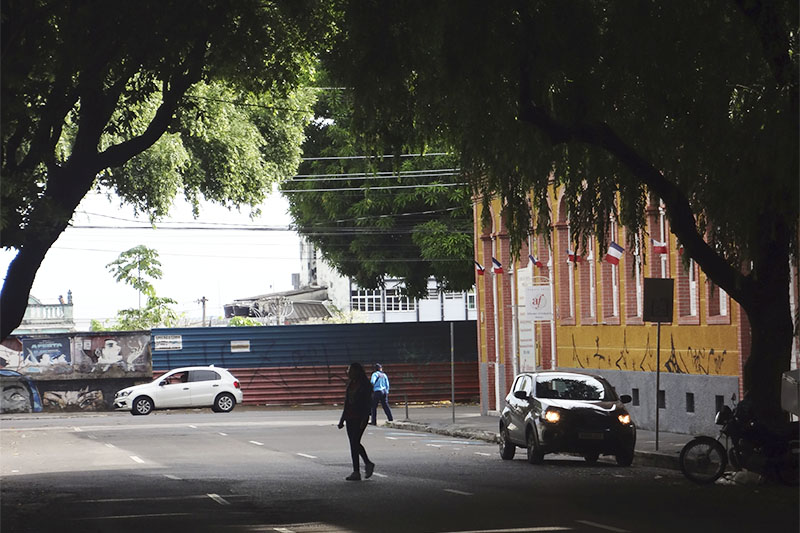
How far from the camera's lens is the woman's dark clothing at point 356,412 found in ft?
70.7

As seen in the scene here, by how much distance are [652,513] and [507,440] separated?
1047cm

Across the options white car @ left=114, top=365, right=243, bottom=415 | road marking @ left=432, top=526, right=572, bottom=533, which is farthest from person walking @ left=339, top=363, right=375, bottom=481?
white car @ left=114, top=365, right=243, bottom=415

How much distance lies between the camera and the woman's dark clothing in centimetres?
2156

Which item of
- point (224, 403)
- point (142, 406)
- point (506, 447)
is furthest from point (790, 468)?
point (142, 406)

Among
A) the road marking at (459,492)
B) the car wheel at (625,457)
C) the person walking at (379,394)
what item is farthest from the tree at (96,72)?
the person walking at (379,394)

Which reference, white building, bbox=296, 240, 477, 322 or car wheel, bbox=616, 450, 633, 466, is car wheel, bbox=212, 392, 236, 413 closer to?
car wheel, bbox=616, 450, 633, 466

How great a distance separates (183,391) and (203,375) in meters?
0.89

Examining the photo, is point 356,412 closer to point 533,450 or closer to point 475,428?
point 533,450

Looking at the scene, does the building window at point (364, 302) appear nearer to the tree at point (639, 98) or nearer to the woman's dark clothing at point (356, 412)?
the woman's dark clothing at point (356, 412)

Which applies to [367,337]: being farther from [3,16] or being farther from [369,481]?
[3,16]

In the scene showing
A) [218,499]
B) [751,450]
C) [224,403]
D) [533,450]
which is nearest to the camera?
[218,499]

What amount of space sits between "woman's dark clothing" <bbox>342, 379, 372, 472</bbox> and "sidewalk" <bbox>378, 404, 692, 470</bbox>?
207 inches

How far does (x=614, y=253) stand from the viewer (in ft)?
109

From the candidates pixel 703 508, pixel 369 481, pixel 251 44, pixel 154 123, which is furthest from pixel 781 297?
pixel 154 123
